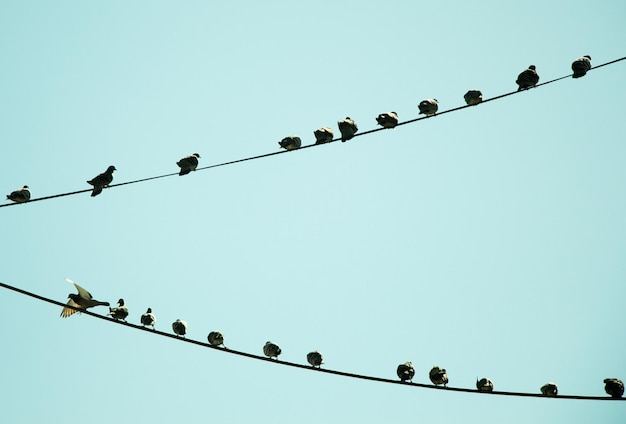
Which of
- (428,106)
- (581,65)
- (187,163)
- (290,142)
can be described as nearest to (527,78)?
(581,65)

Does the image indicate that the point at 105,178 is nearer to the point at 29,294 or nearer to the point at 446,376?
the point at 29,294

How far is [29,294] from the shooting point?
8.23m

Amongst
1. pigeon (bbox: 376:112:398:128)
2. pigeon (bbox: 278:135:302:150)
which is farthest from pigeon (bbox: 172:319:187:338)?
pigeon (bbox: 376:112:398:128)

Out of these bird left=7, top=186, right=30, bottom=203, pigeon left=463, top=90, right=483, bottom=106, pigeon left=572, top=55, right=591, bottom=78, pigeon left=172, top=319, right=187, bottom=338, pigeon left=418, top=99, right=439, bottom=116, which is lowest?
pigeon left=172, top=319, right=187, bottom=338

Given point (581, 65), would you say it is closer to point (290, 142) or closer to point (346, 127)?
point (346, 127)

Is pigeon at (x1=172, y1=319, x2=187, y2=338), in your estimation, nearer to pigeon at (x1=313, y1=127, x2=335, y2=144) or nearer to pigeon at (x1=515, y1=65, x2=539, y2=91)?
pigeon at (x1=313, y1=127, x2=335, y2=144)

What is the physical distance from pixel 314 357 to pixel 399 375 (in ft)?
6.33

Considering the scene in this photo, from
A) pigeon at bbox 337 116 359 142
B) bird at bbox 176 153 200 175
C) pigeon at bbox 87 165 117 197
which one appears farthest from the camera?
bird at bbox 176 153 200 175

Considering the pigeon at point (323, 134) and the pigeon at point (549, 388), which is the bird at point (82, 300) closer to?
the pigeon at point (323, 134)

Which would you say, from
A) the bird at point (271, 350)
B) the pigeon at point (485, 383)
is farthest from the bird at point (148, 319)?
the pigeon at point (485, 383)

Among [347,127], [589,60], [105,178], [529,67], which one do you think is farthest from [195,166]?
[589,60]

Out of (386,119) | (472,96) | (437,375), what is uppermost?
(472,96)

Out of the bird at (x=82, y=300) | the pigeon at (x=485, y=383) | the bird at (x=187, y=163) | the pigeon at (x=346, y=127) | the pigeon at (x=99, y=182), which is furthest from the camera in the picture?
the pigeon at (x=485, y=383)

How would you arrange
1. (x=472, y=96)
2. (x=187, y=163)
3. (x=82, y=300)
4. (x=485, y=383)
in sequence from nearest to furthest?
(x=82, y=300)
(x=187, y=163)
(x=472, y=96)
(x=485, y=383)
